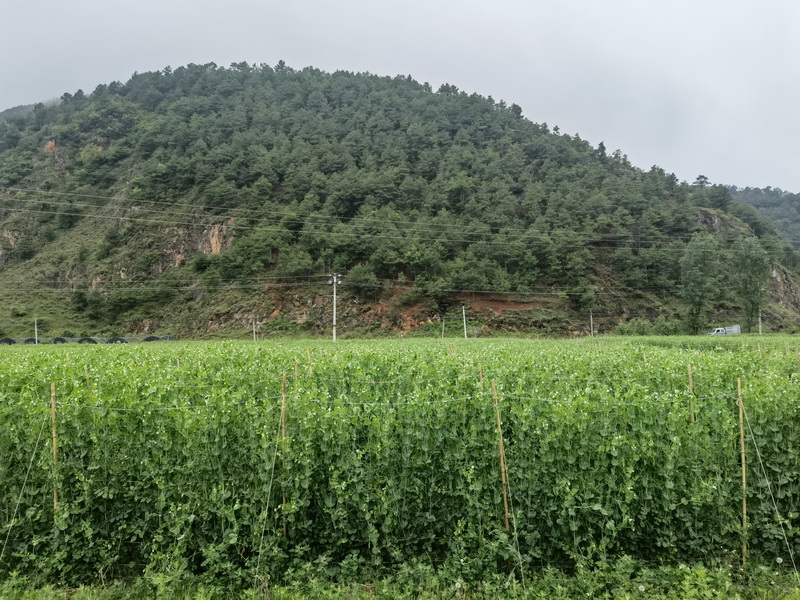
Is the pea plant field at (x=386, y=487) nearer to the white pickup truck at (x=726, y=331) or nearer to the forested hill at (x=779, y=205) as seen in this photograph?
the white pickup truck at (x=726, y=331)

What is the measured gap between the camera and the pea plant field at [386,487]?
639 centimetres

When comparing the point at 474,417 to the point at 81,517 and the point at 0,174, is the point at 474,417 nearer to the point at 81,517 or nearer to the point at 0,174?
the point at 81,517

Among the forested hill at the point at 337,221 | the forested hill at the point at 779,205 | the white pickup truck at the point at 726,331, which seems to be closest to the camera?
the white pickup truck at the point at 726,331

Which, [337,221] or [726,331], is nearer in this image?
[726,331]

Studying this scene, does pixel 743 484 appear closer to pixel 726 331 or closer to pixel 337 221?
pixel 726 331

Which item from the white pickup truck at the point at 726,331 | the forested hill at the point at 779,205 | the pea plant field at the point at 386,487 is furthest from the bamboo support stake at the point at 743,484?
the forested hill at the point at 779,205

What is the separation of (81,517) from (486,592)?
199 inches

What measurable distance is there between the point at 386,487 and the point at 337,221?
211 feet

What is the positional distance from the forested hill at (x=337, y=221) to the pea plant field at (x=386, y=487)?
4873 cm

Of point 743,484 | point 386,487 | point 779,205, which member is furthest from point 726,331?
point 779,205

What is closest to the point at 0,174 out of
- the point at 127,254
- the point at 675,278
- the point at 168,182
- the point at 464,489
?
the point at 168,182

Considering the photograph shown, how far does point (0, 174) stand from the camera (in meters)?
93.8

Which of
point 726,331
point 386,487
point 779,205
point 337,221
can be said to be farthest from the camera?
point 779,205

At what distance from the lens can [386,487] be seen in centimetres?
641
